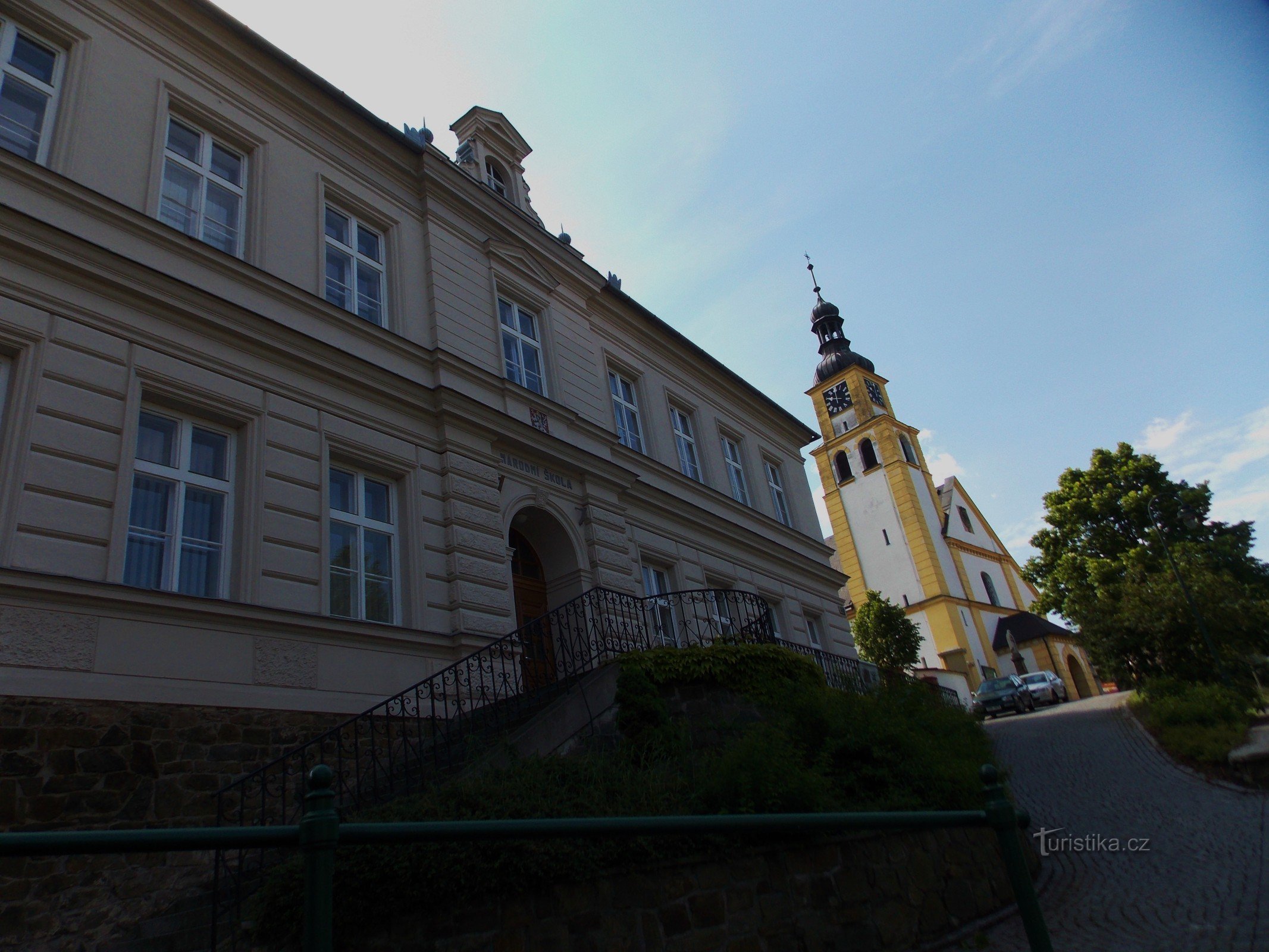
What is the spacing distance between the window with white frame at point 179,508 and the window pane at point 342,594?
1372 mm

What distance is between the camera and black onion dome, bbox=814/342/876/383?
194ft

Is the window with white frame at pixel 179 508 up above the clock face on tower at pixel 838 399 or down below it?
below

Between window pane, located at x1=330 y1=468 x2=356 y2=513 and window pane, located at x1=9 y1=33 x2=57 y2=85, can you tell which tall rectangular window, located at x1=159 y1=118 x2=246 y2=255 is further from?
window pane, located at x1=330 y1=468 x2=356 y2=513

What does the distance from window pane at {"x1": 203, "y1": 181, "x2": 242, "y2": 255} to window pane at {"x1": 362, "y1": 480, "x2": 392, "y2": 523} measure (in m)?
3.57

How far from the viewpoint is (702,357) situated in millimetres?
22234

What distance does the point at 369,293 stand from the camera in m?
13.4

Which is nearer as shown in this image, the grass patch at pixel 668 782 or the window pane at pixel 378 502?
the grass patch at pixel 668 782

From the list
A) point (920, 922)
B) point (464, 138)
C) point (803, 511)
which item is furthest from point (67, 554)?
point (803, 511)

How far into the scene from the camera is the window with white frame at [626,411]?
736 inches

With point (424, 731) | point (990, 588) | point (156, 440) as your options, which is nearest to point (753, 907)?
point (424, 731)

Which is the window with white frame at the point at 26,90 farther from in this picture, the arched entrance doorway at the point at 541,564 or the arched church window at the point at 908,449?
the arched church window at the point at 908,449

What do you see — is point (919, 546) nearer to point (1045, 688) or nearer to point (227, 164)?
point (1045, 688)

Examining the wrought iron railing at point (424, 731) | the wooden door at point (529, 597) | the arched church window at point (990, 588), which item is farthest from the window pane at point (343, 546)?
the arched church window at point (990, 588)

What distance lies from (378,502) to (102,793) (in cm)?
517
